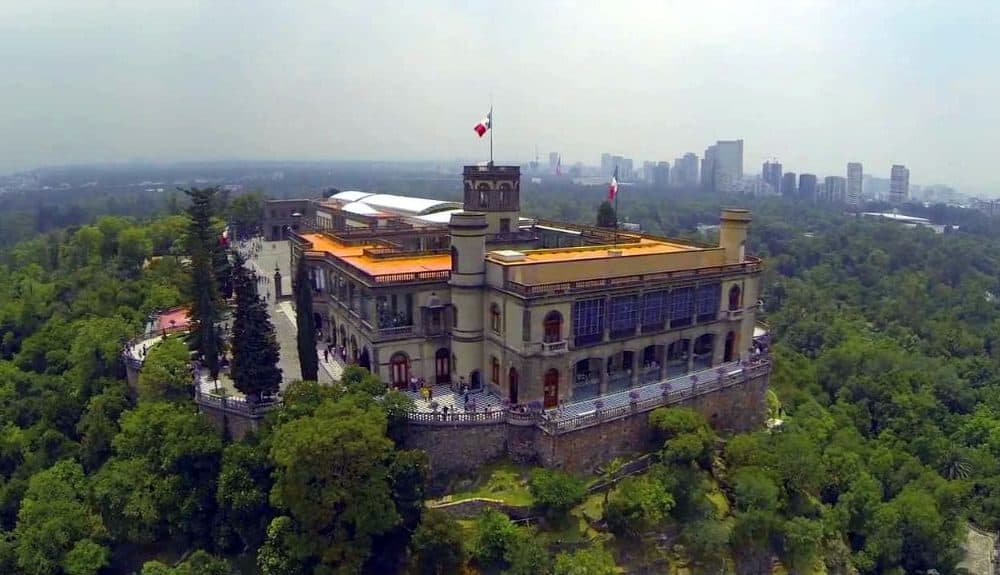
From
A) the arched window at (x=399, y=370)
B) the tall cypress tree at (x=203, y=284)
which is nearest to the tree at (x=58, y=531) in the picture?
the tall cypress tree at (x=203, y=284)

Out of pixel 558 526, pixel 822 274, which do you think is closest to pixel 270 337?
pixel 558 526

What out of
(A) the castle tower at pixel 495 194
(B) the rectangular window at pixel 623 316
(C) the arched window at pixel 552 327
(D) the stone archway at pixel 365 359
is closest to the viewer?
(C) the arched window at pixel 552 327

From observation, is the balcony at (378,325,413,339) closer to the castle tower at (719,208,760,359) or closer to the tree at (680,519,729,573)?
the tree at (680,519,729,573)

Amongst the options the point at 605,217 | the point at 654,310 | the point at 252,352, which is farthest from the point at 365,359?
the point at 605,217

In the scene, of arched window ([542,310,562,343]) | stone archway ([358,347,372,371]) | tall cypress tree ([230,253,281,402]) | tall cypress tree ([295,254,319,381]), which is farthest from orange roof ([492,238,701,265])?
tall cypress tree ([230,253,281,402])

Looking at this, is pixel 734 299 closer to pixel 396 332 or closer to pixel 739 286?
pixel 739 286

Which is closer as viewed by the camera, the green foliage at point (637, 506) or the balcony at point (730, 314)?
the green foliage at point (637, 506)

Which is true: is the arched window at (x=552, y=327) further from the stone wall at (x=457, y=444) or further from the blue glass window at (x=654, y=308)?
the blue glass window at (x=654, y=308)
